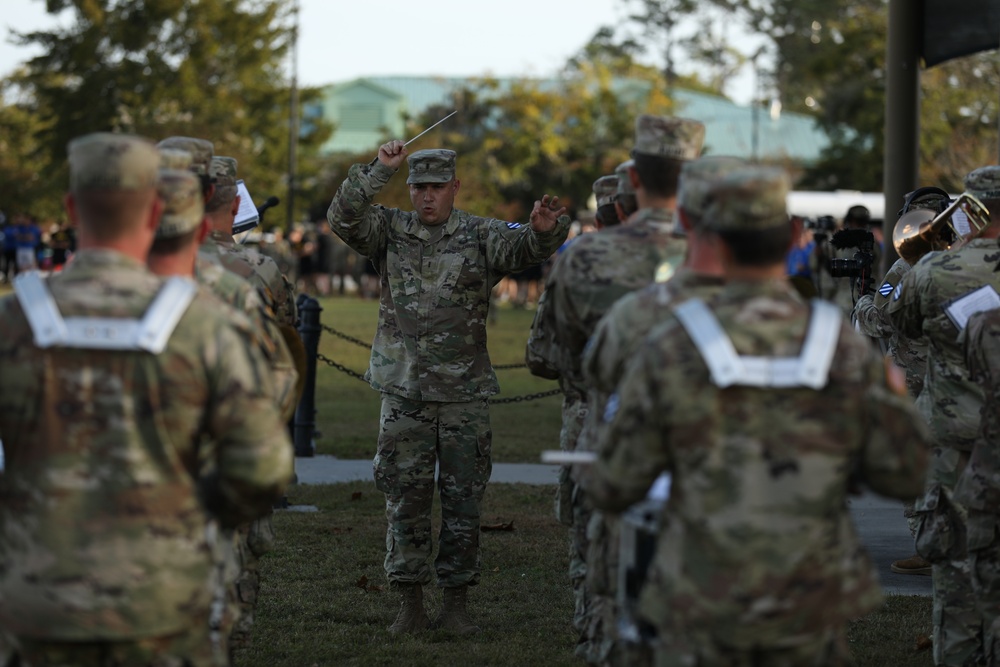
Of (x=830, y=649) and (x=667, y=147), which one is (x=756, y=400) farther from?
(x=667, y=147)

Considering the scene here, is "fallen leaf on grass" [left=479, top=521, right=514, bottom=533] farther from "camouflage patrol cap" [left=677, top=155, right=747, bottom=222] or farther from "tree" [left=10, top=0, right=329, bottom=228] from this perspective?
"tree" [left=10, top=0, right=329, bottom=228]

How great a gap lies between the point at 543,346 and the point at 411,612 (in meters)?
2.13

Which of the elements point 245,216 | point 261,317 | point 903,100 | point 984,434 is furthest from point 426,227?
point 903,100

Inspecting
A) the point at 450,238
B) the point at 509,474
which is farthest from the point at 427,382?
the point at 509,474

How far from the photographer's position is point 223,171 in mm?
6945

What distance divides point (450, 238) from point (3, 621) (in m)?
4.28

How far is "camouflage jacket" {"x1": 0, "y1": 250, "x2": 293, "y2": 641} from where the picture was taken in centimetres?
387

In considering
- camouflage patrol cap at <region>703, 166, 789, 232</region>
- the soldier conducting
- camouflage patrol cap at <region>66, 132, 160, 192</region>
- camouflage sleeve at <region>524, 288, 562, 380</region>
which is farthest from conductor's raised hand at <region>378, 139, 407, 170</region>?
camouflage patrol cap at <region>703, 166, 789, 232</region>

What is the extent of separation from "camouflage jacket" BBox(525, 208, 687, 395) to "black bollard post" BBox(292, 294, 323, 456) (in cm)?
662

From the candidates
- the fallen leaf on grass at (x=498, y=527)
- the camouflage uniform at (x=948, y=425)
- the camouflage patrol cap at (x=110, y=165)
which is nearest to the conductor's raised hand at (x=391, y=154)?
the camouflage uniform at (x=948, y=425)

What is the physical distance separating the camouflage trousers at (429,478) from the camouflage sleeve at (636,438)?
3.77m

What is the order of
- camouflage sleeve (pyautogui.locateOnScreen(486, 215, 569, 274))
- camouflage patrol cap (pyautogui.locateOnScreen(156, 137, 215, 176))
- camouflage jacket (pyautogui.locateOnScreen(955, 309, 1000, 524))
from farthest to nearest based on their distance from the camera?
camouflage sleeve (pyautogui.locateOnScreen(486, 215, 569, 274))
camouflage patrol cap (pyautogui.locateOnScreen(156, 137, 215, 176))
camouflage jacket (pyautogui.locateOnScreen(955, 309, 1000, 524))

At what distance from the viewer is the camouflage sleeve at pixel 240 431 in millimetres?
3988

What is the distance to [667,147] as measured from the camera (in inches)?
211
